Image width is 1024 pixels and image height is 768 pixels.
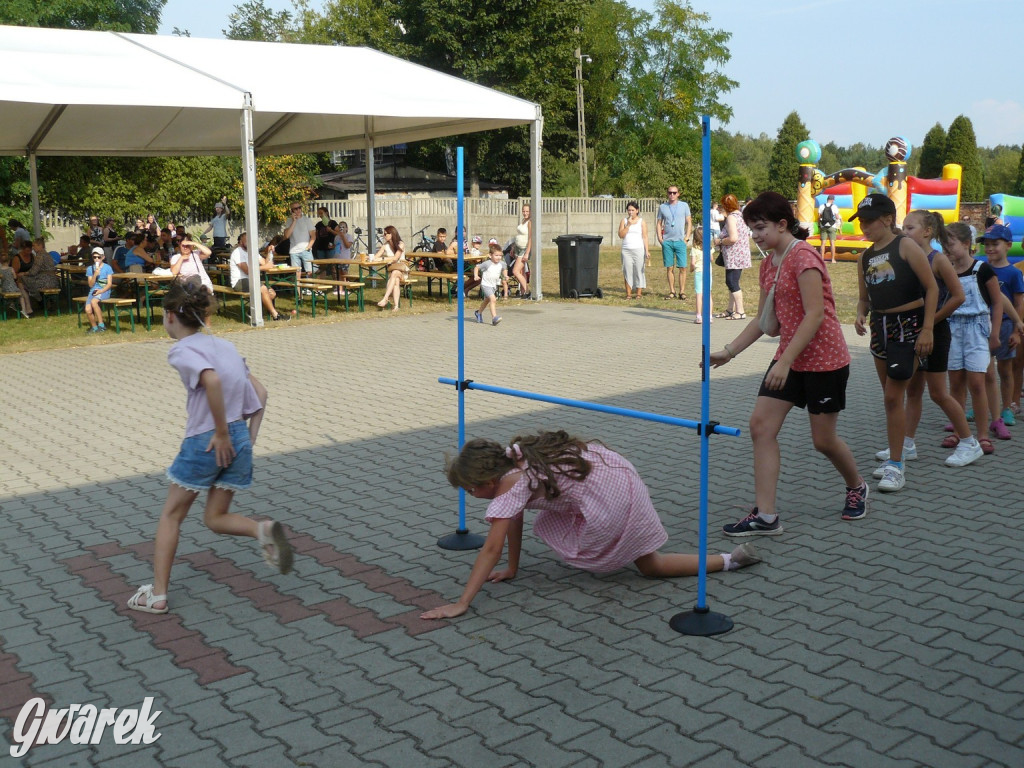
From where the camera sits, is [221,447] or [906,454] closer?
[221,447]

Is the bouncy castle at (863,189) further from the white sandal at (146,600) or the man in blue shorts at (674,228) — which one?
the white sandal at (146,600)

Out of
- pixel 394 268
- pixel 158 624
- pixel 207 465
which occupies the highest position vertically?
pixel 394 268

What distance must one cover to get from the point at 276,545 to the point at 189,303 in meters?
1.15

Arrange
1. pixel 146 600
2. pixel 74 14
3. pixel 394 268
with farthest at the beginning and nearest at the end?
pixel 74 14 → pixel 394 268 → pixel 146 600

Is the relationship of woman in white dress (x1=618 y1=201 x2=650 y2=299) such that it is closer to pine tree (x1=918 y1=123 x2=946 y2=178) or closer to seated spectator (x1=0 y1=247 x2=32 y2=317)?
seated spectator (x1=0 y1=247 x2=32 y2=317)

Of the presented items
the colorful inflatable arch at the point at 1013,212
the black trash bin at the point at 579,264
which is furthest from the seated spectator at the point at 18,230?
the colorful inflatable arch at the point at 1013,212

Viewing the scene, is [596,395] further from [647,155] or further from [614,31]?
[614,31]

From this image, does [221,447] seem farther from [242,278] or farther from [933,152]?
[933,152]

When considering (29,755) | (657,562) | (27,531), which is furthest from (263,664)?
(27,531)

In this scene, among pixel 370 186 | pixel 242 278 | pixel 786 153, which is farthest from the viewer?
pixel 786 153

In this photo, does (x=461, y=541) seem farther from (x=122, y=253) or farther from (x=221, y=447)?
(x=122, y=253)

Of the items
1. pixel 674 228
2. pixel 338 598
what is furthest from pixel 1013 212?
pixel 338 598

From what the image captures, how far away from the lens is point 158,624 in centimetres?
444

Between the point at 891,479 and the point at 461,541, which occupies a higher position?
the point at 891,479
